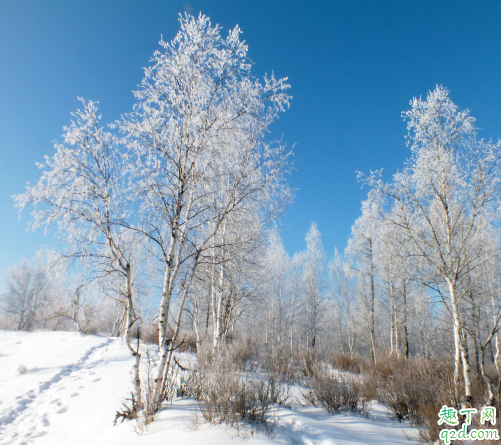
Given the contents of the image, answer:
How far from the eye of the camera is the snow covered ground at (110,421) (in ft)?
10.6

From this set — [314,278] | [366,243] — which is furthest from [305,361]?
[314,278]

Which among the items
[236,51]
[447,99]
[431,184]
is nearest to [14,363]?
[236,51]

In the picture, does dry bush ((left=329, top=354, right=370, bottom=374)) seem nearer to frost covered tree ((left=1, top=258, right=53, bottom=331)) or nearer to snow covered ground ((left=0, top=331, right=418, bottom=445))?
snow covered ground ((left=0, top=331, right=418, bottom=445))

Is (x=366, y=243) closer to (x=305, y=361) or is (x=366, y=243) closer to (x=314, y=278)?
(x=314, y=278)

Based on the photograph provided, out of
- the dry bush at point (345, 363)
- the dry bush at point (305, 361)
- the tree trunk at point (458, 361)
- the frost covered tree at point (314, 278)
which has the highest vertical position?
the frost covered tree at point (314, 278)

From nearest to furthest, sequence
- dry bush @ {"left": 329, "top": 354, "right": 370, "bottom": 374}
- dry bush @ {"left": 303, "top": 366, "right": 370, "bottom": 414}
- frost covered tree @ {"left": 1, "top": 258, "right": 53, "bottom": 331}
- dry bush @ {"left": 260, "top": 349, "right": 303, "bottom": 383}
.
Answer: dry bush @ {"left": 303, "top": 366, "right": 370, "bottom": 414} → dry bush @ {"left": 260, "top": 349, "right": 303, "bottom": 383} → dry bush @ {"left": 329, "top": 354, "right": 370, "bottom": 374} → frost covered tree @ {"left": 1, "top": 258, "right": 53, "bottom": 331}

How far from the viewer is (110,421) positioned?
156 inches

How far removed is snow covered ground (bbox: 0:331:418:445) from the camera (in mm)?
3217

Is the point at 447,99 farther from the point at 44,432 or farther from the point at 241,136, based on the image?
the point at 44,432

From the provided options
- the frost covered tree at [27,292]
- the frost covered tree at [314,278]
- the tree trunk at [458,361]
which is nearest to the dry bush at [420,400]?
the tree trunk at [458,361]

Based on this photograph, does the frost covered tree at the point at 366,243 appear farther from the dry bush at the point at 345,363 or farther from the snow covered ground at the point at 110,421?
the snow covered ground at the point at 110,421

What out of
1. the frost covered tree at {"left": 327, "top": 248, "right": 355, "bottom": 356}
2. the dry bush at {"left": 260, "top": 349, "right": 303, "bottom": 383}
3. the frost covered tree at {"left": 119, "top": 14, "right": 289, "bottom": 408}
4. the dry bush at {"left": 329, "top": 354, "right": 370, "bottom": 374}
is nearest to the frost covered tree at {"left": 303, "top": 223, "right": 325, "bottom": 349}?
the frost covered tree at {"left": 327, "top": 248, "right": 355, "bottom": 356}

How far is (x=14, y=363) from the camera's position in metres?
8.78

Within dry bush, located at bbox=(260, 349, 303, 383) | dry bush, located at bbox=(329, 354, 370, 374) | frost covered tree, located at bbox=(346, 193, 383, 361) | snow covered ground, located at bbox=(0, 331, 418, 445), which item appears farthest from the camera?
frost covered tree, located at bbox=(346, 193, 383, 361)
